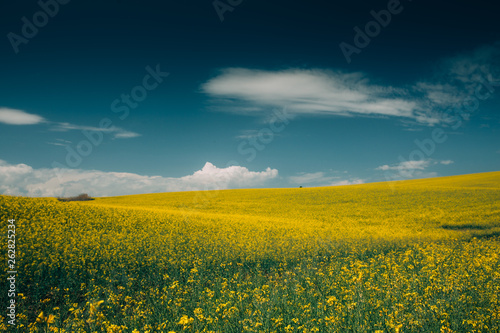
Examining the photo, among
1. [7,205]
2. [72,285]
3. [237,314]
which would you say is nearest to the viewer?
[237,314]

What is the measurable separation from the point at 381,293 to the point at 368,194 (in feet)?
127

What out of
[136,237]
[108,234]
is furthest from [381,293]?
[108,234]

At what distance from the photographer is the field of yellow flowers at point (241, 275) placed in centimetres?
556

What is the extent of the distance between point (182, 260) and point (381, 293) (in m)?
7.48

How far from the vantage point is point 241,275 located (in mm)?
9992

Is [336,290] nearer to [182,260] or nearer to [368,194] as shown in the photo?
[182,260]

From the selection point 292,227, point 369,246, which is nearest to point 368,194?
point 292,227

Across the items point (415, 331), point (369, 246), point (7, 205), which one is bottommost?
point (369, 246)

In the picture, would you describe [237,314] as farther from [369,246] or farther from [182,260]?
[369,246]

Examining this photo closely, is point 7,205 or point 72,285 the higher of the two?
point 7,205

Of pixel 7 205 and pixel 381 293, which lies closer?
pixel 381 293

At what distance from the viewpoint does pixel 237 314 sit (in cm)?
577

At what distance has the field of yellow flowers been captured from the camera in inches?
219

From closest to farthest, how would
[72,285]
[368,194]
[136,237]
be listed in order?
1. [72,285]
2. [136,237]
3. [368,194]
